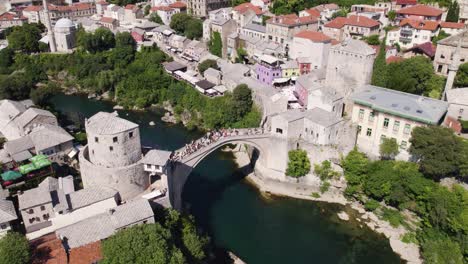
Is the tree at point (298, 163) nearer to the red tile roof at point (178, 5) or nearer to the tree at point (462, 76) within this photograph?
the tree at point (462, 76)

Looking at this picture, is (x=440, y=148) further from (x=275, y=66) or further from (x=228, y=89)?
(x=228, y=89)

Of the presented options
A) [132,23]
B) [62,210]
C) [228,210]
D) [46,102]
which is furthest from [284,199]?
[132,23]

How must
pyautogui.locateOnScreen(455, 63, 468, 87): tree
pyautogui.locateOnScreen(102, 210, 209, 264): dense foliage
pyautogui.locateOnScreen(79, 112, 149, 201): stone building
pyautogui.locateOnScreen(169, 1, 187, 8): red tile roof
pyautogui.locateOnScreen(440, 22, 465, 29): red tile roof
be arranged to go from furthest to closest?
pyautogui.locateOnScreen(169, 1, 187, 8): red tile roof < pyautogui.locateOnScreen(440, 22, 465, 29): red tile roof < pyautogui.locateOnScreen(455, 63, 468, 87): tree < pyautogui.locateOnScreen(79, 112, 149, 201): stone building < pyautogui.locateOnScreen(102, 210, 209, 264): dense foliage

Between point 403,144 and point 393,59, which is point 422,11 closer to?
point 393,59

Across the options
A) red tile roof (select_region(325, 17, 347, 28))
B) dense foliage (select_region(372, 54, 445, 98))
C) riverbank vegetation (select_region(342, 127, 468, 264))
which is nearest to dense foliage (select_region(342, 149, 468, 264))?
riverbank vegetation (select_region(342, 127, 468, 264))

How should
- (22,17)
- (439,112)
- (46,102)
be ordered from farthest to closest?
(22,17), (46,102), (439,112)

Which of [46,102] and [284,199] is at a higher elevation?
[46,102]

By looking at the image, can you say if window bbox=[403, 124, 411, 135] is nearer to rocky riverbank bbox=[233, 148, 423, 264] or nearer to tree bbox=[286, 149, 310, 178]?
rocky riverbank bbox=[233, 148, 423, 264]
